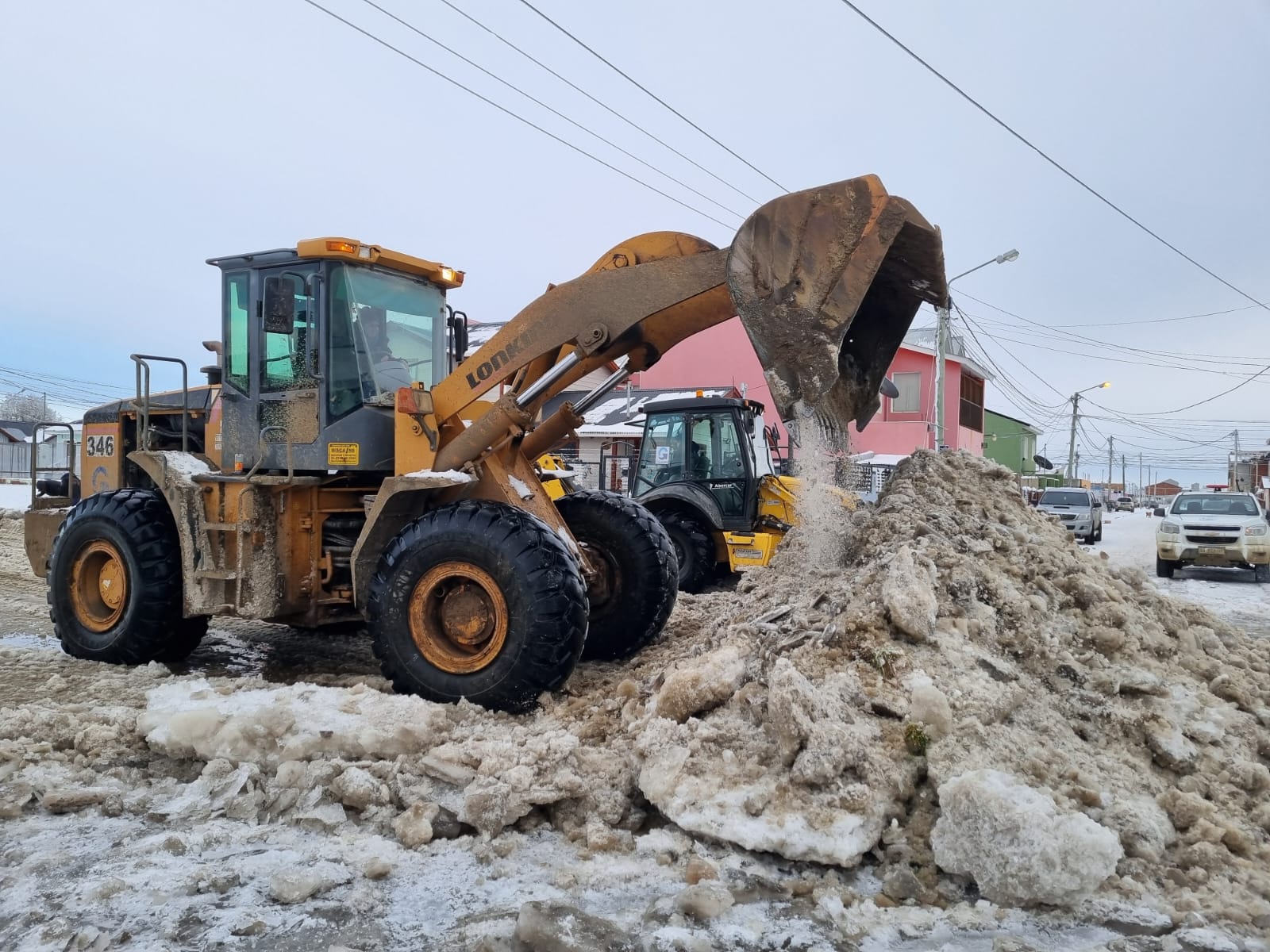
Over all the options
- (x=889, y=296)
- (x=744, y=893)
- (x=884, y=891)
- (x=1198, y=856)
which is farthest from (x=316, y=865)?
(x=889, y=296)

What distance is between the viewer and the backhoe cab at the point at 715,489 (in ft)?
35.0

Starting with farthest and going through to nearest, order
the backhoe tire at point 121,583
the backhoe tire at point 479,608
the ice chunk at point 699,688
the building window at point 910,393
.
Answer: the building window at point 910,393 → the backhoe tire at point 121,583 → the backhoe tire at point 479,608 → the ice chunk at point 699,688

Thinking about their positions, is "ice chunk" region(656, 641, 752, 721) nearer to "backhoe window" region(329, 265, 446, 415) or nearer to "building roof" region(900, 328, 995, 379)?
"backhoe window" region(329, 265, 446, 415)

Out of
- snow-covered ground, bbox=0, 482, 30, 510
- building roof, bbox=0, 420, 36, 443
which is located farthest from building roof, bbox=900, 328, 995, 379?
building roof, bbox=0, 420, 36, 443

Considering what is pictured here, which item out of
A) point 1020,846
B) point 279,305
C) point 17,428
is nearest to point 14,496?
point 279,305

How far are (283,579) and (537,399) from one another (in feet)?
7.00

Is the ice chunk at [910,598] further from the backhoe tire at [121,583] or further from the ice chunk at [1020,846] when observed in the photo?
the backhoe tire at [121,583]

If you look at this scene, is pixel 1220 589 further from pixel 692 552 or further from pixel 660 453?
pixel 660 453

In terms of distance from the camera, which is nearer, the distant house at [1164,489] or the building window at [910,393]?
the building window at [910,393]

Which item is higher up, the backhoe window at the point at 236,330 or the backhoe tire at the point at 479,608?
the backhoe window at the point at 236,330

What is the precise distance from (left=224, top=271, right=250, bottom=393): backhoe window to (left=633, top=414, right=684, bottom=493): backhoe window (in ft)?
19.2

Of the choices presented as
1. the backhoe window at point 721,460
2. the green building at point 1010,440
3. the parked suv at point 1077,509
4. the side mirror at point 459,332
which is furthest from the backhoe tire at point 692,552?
the green building at point 1010,440

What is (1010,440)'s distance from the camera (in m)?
50.6

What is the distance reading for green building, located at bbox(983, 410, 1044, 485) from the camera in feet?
160
